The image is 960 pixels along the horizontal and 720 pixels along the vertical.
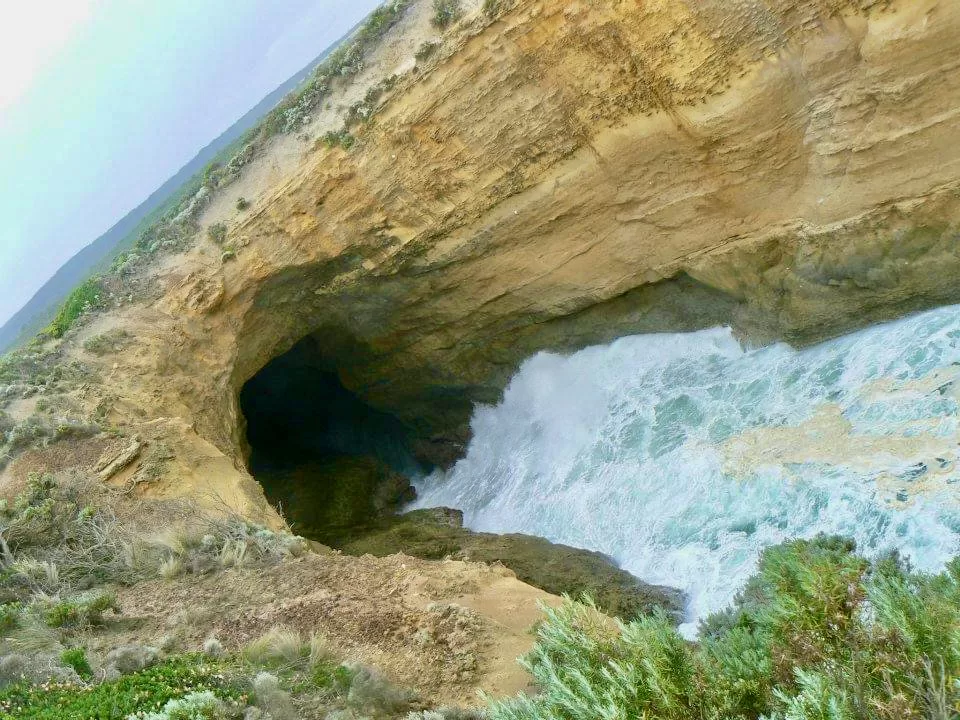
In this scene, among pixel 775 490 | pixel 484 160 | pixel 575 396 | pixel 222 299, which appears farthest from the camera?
pixel 575 396

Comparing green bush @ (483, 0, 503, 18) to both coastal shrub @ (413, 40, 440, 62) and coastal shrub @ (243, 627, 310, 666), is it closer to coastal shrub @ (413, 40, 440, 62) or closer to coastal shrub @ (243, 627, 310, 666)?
coastal shrub @ (413, 40, 440, 62)

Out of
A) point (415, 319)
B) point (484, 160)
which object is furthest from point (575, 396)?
point (484, 160)

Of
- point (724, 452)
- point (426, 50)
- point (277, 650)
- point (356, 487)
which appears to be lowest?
point (724, 452)

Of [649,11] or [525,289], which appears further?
[525,289]

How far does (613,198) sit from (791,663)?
28.7ft

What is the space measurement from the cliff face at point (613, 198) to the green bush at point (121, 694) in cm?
651

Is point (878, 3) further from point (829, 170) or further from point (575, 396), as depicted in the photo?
point (575, 396)

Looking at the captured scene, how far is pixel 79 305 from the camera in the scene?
13.6 metres

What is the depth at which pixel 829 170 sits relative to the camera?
989cm

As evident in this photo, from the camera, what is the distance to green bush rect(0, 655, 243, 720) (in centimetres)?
473

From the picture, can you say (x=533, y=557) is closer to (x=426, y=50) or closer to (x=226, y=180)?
(x=426, y=50)

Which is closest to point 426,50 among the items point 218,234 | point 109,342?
point 218,234

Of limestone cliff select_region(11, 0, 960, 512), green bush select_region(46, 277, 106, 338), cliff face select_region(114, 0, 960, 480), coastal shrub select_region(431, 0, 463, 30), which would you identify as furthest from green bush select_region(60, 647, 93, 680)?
coastal shrub select_region(431, 0, 463, 30)

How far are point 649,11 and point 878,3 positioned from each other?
2.65 metres
